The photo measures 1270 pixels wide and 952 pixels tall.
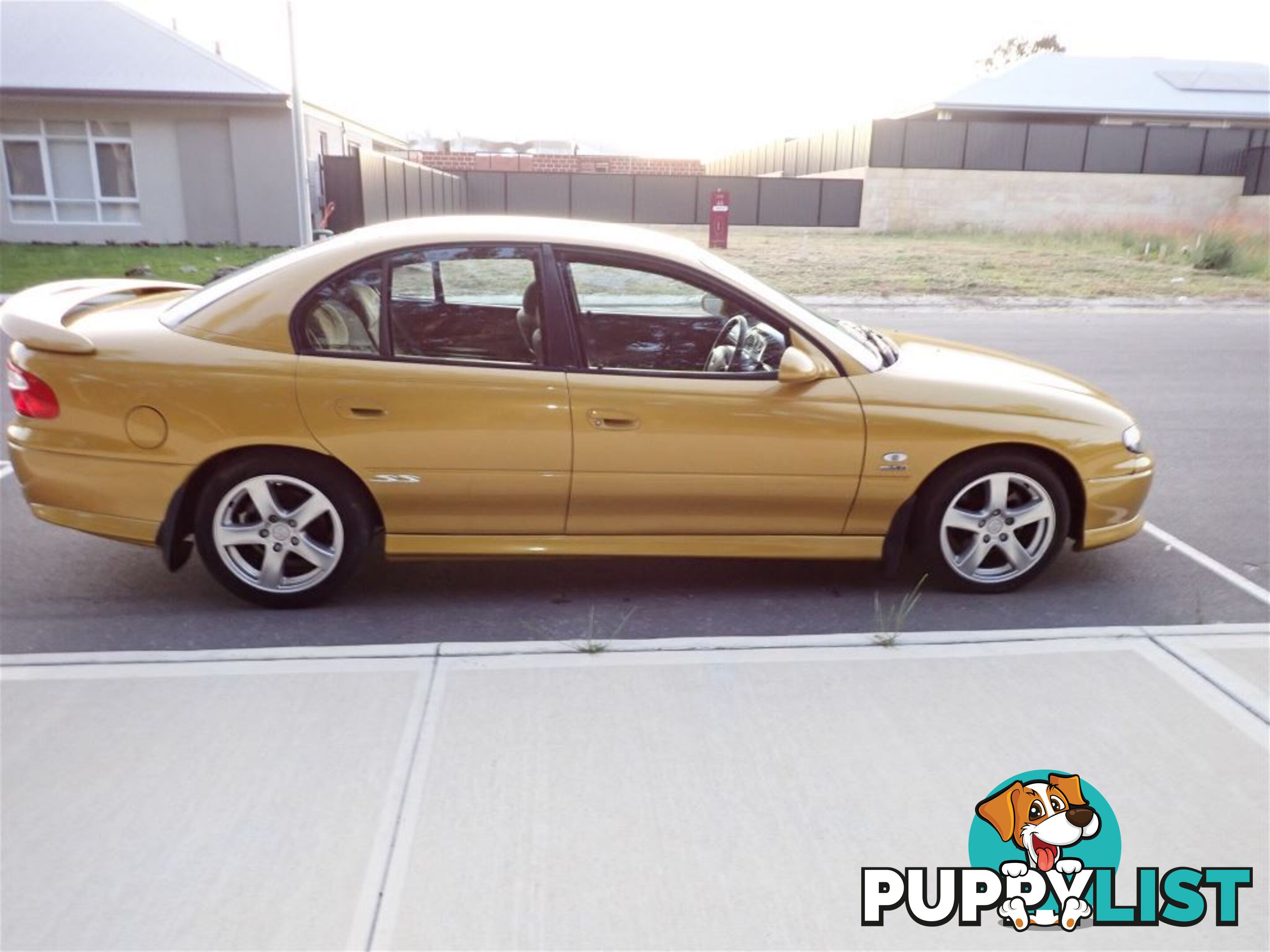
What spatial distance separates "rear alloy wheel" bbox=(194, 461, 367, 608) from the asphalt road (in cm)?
15

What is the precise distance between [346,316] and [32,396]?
128 centimetres

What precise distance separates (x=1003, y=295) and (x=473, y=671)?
16.1 metres

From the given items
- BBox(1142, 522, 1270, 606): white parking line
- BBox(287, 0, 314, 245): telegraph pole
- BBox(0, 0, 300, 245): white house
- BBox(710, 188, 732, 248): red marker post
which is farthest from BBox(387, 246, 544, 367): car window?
BBox(710, 188, 732, 248): red marker post

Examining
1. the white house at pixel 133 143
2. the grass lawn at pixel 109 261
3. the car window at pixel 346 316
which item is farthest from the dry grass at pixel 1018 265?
the car window at pixel 346 316

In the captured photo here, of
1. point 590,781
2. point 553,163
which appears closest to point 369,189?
point 590,781

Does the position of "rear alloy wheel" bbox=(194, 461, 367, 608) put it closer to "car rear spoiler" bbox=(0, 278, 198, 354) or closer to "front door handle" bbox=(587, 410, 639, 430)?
"car rear spoiler" bbox=(0, 278, 198, 354)

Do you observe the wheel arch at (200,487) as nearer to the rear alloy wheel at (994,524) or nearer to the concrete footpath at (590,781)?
the concrete footpath at (590,781)

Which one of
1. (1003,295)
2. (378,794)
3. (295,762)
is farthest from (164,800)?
(1003,295)

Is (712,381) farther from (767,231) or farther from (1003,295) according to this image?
(767,231)

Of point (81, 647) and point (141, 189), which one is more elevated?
point (141, 189)

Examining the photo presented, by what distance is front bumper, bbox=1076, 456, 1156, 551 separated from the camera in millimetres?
4488

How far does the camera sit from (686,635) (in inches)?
163

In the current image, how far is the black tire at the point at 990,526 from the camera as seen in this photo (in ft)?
14.4

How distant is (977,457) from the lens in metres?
4.38
